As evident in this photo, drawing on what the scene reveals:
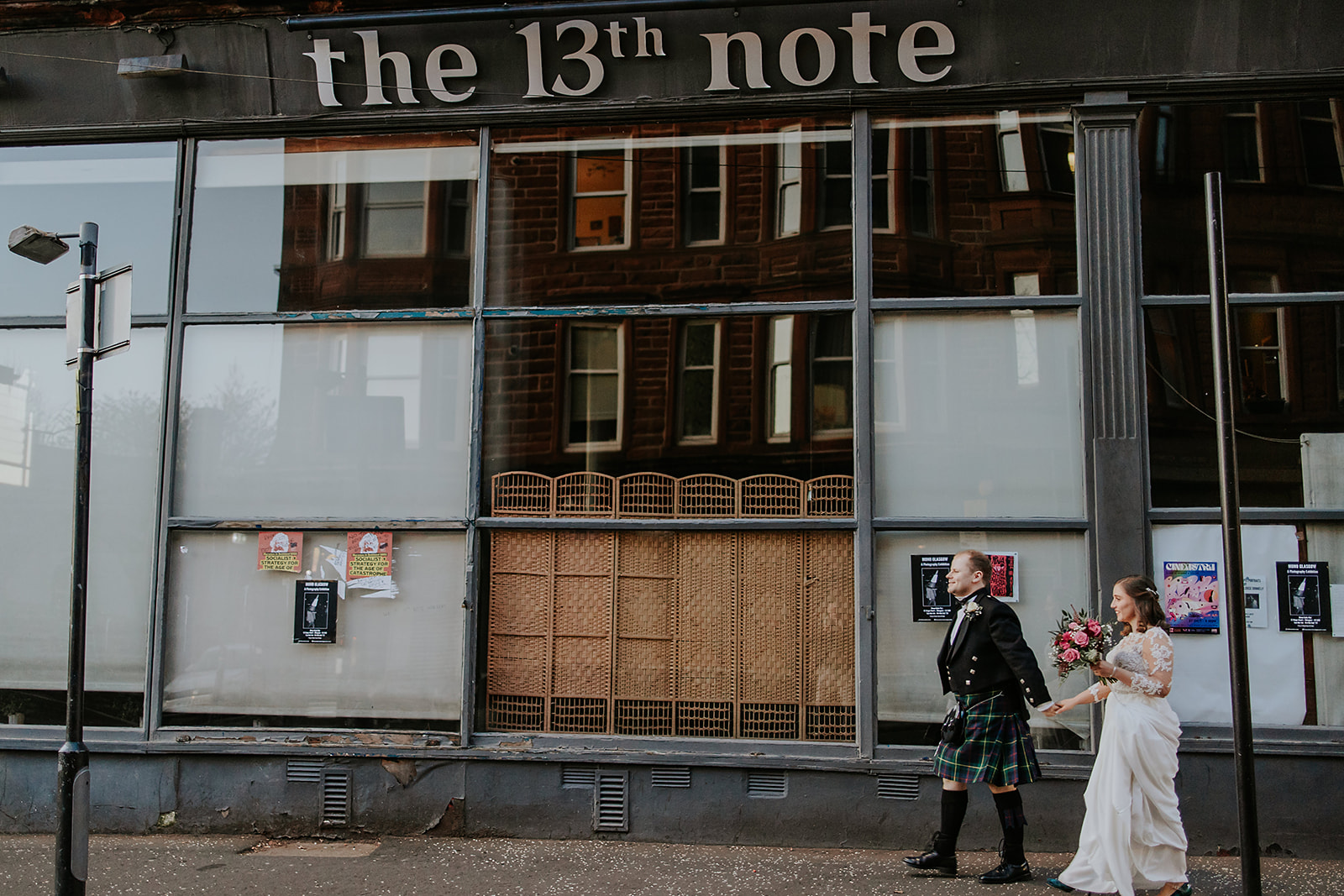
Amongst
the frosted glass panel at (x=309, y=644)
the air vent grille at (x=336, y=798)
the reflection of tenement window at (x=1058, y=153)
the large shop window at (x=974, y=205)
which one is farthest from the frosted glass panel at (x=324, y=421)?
the reflection of tenement window at (x=1058, y=153)

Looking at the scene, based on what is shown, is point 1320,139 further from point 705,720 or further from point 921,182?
point 705,720

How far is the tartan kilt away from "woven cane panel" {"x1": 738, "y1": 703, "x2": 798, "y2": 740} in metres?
1.28

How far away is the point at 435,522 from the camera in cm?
725

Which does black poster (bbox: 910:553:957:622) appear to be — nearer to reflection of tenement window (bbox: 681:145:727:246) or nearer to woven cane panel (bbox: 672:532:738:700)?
woven cane panel (bbox: 672:532:738:700)

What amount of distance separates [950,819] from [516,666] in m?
2.95

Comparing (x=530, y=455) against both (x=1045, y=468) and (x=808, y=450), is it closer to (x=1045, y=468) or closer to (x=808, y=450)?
(x=808, y=450)

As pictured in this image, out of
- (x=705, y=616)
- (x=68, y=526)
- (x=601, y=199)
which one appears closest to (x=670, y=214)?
(x=601, y=199)

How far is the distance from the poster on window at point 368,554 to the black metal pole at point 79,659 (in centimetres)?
211

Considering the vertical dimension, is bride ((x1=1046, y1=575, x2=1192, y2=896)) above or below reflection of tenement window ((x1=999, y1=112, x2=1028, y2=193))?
below

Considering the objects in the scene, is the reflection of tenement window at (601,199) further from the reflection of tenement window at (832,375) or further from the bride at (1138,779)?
the bride at (1138,779)

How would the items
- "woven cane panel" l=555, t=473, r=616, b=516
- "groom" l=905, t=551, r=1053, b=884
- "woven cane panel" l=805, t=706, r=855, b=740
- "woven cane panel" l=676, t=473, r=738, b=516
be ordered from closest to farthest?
"groom" l=905, t=551, r=1053, b=884
"woven cane panel" l=805, t=706, r=855, b=740
"woven cane panel" l=676, t=473, r=738, b=516
"woven cane panel" l=555, t=473, r=616, b=516

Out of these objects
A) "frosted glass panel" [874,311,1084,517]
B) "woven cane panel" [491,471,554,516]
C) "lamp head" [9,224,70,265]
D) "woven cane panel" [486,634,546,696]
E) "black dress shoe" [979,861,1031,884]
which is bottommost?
"black dress shoe" [979,861,1031,884]

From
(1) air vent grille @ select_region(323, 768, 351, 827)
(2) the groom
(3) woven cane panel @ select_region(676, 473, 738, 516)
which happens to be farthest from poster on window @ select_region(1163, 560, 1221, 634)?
(1) air vent grille @ select_region(323, 768, 351, 827)

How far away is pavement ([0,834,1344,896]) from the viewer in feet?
19.5
